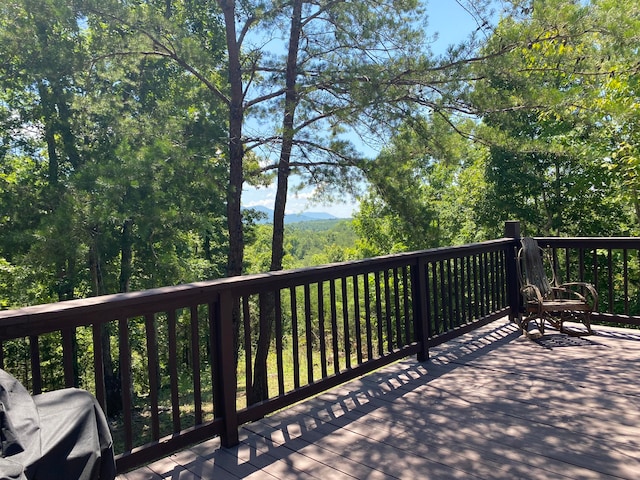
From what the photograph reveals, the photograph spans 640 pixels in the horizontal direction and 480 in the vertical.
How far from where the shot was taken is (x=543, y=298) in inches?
173

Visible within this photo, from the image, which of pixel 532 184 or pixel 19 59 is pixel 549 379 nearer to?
pixel 19 59

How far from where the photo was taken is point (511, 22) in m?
5.76

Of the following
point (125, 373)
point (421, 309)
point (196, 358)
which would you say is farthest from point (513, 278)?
point (125, 373)

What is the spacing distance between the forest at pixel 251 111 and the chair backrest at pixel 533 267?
2516 millimetres

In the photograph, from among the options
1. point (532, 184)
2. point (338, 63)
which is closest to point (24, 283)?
point (338, 63)

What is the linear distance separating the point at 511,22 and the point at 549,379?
458 centimetres

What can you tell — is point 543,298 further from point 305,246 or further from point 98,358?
point 305,246

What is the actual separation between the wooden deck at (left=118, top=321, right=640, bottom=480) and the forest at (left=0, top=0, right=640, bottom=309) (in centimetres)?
406

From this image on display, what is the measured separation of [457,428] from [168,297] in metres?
1.69

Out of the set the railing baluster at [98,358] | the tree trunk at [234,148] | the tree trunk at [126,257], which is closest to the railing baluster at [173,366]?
the railing baluster at [98,358]

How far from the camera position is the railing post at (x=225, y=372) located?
240 cm

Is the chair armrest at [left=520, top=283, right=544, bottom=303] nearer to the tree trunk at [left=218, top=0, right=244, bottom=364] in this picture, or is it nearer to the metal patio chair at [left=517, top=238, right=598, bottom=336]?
the metal patio chair at [left=517, top=238, right=598, bottom=336]

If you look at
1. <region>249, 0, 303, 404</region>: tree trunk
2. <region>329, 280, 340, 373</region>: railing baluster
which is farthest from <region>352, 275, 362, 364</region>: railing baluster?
<region>249, 0, 303, 404</region>: tree trunk

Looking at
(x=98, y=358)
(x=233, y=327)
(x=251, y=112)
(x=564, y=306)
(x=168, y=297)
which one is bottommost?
(x=564, y=306)
